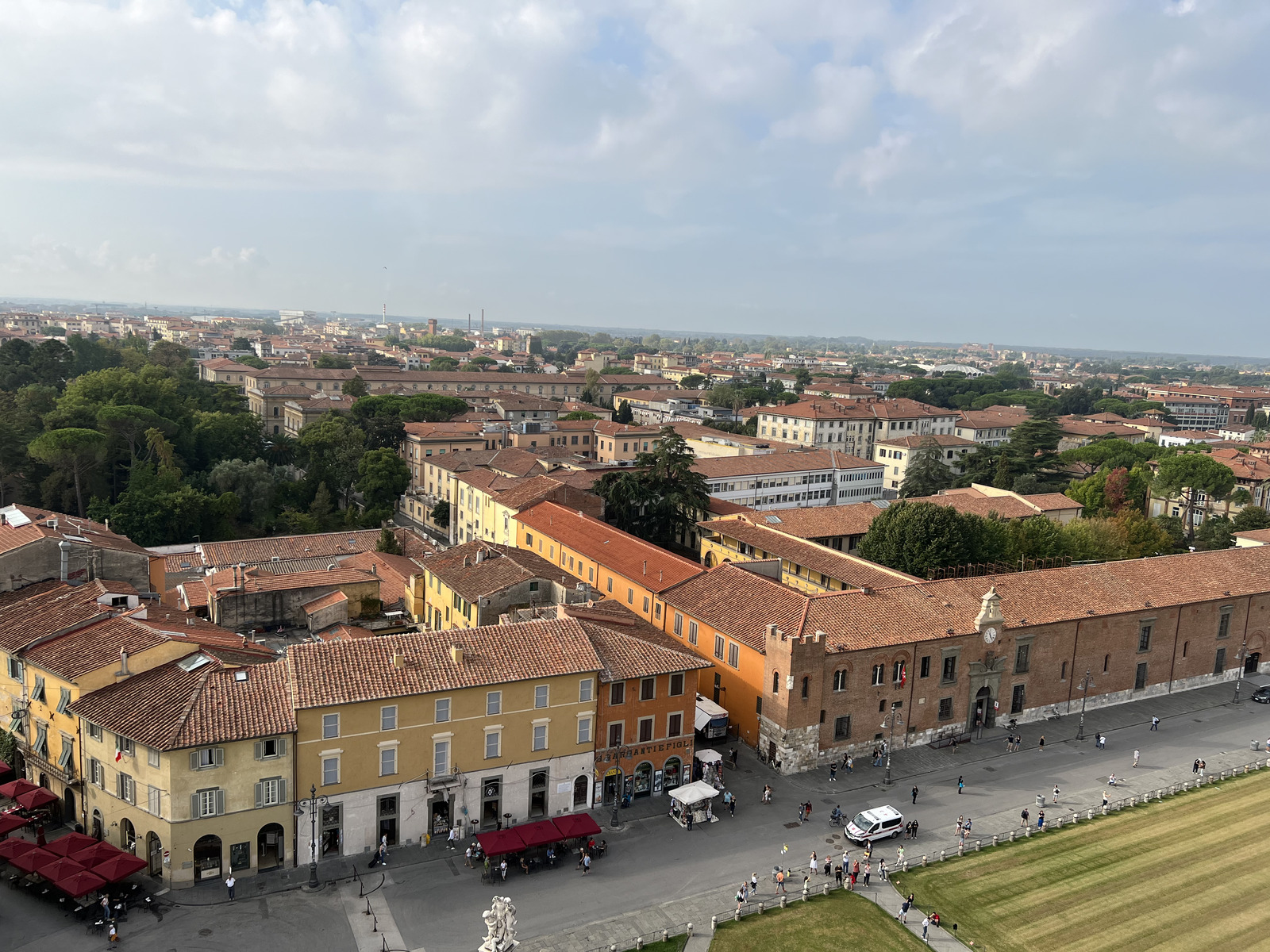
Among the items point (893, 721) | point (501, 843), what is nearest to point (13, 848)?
point (501, 843)

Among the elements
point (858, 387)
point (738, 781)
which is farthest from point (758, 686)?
point (858, 387)

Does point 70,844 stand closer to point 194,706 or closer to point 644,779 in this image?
point 194,706

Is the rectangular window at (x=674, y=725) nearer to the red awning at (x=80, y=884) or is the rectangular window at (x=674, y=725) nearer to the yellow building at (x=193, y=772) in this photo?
the yellow building at (x=193, y=772)

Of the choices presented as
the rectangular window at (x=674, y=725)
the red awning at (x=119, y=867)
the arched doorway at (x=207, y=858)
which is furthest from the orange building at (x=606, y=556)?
the red awning at (x=119, y=867)

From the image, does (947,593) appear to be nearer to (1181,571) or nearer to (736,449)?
(1181,571)

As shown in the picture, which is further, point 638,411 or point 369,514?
point 638,411

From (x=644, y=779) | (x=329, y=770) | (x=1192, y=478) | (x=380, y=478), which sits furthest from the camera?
(x=1192, y=478)
